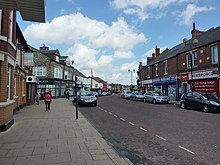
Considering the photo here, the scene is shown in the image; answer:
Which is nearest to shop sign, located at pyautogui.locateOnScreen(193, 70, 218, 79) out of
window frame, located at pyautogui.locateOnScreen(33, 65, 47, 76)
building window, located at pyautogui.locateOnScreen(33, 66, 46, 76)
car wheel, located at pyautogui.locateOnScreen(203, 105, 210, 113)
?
car wheel, located at pyautogui.locateOnScreen(203, 105, 210, 113)

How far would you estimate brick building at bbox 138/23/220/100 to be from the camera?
23.8 metres

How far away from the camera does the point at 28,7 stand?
570cm

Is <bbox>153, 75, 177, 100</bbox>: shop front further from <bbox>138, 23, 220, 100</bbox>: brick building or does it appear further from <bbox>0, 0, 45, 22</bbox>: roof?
<bbox>0, 0, 45, 22</bbox>: roof

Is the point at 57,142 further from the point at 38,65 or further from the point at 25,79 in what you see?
the point at 38,65

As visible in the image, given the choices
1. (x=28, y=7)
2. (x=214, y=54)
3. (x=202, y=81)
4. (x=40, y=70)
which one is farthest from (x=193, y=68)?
(x=40, y=70)

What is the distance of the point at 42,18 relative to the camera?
20.9 feet

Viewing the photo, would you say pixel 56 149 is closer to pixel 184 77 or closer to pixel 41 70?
pixel 184 77

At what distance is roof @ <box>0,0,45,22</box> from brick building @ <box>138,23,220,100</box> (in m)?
20.2

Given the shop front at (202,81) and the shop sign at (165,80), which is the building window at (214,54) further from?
the shop sign at (165,80)

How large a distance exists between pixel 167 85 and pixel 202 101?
17.9 m

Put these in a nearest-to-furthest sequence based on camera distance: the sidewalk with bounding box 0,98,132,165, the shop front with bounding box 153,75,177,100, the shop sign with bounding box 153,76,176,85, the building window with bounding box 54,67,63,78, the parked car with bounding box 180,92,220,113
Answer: the sidewalk with bounding box 0,98,132,165 < the parked car with bounding box 180,92,220,113 < the shop sign with bounding box 153,76,176,85 < the shop front with bounding box 153,75,177,100 < the building window with bounding box 54,67,63,78

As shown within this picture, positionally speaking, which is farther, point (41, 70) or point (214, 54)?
point (41, 70)

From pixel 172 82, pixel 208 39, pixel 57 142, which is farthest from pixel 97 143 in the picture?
pixel 172 82

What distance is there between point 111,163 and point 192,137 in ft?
13.6
